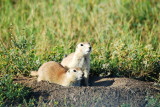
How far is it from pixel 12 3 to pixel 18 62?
462 cm

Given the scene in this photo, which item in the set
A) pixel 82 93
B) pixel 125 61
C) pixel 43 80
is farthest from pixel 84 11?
pixel 82 93

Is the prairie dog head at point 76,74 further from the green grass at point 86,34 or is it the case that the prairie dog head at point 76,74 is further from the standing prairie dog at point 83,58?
the green grass at point 86,34

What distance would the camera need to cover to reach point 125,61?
695cm

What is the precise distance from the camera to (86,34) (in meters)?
9.01

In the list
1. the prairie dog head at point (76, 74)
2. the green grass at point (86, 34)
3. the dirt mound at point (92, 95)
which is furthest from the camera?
the green grass at point (86, 34)

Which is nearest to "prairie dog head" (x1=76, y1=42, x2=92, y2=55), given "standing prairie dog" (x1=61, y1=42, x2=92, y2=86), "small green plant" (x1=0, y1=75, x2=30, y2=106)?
"standing prairie dog" (x1=61, y1=42, x2=92, y2=86)

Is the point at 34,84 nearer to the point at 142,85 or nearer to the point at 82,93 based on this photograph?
the point at 82,93

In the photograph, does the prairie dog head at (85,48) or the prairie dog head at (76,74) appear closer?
the prairie dog head at (76,74)

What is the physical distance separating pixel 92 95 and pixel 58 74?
4.19 feet

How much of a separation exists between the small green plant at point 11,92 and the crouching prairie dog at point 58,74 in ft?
3.02

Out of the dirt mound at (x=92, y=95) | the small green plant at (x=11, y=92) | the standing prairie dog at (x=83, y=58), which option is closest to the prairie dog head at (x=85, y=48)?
the standing prairie dog at (x=83, y=58)

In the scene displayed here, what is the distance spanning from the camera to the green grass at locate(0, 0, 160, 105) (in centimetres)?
690

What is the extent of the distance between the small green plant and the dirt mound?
22cm

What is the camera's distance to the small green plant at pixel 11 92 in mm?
5188
